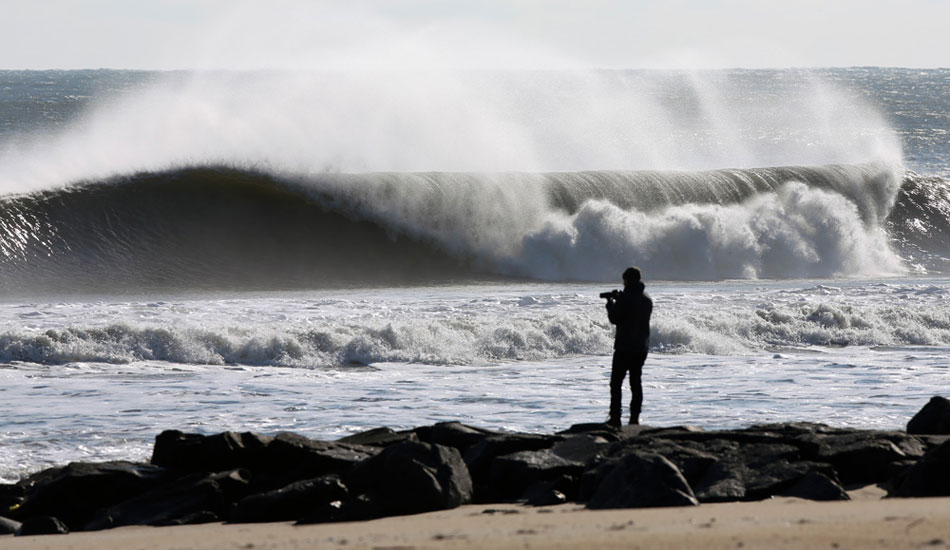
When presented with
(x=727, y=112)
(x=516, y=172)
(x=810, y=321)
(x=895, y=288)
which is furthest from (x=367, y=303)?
(x=727, y=112)

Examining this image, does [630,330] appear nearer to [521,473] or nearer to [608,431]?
[608,431]

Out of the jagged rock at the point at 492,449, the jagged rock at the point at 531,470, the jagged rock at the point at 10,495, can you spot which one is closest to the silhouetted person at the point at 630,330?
the jagged rock at the point at 492,449

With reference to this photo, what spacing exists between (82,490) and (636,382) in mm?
3743

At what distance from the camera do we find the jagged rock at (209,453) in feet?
23.6

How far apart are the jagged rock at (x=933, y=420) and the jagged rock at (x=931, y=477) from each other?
1781 millimetres

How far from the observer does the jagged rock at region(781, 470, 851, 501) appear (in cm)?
630

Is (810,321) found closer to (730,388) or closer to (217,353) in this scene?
(730,388)

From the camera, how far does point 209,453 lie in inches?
284

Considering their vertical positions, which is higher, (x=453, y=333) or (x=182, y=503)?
(x=453, y=333)

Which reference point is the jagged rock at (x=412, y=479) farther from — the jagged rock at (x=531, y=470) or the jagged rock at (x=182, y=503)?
the jagged rock at (x=182, y=503)

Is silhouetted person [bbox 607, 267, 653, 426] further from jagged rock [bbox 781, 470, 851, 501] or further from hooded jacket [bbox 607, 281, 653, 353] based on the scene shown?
jagged rock [bbox 781, 470, 851, 501]

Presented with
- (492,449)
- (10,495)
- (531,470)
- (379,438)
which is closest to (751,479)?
(531,470)

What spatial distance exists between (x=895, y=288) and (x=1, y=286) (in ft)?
44.3

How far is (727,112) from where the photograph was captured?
68.4 meters
